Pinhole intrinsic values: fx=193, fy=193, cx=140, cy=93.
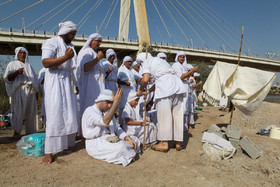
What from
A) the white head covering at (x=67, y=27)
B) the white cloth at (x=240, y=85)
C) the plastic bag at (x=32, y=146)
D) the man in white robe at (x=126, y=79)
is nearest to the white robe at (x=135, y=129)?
the man in white robe at (x=126, y=79)

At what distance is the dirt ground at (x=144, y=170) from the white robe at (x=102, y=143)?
0.09 meters

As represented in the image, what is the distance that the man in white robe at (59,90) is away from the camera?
98.0 inches

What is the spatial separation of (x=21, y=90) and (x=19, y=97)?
0.14 meters

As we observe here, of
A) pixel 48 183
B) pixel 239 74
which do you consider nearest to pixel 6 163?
pixel 48 183

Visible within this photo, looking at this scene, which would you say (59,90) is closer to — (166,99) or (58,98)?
(58,98)

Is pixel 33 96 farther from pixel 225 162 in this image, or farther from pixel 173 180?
pixel 225 162

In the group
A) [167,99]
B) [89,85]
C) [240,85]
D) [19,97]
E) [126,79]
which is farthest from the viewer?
[126,79]

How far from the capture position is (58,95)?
2564 mm

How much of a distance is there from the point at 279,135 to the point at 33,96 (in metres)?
5.52

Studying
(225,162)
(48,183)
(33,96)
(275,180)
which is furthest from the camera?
(33,96)

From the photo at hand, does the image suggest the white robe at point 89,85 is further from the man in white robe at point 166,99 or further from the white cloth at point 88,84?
the man in white robe at point 166,99

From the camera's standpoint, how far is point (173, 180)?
2221 millimetres

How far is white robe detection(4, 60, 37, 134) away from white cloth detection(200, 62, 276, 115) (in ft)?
12.2

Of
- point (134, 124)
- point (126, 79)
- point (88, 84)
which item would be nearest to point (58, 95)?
point (88, 84)
